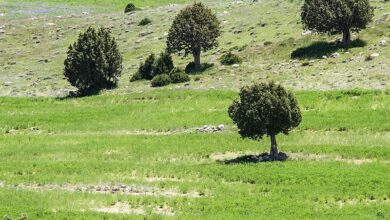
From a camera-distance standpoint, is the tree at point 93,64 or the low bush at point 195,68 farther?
the low bush at point 195,68

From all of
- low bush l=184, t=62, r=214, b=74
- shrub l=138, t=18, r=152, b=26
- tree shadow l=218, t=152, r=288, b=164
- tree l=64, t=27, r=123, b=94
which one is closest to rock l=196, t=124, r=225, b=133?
tree shadow l=218, t=152, r=288, b=164

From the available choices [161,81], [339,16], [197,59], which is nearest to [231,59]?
[197,59]

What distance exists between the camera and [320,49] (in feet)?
237

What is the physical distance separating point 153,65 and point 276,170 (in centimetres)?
3774

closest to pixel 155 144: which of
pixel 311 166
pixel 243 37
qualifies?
pixel 311 166

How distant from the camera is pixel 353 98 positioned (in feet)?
184

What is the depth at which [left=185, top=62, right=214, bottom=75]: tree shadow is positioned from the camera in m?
73.2

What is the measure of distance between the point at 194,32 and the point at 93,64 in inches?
489

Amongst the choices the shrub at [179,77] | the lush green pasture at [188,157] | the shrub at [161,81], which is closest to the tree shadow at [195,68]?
the shrub at [179,77]

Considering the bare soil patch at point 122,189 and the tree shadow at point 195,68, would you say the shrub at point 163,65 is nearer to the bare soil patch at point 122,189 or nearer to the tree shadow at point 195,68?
the tree shadow at point 195,68

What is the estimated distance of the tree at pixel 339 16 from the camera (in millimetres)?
69688

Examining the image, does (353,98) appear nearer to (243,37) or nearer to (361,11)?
(361,11)

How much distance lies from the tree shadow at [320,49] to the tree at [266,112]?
2799 cm

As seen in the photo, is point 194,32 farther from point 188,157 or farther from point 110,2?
point 110,2
